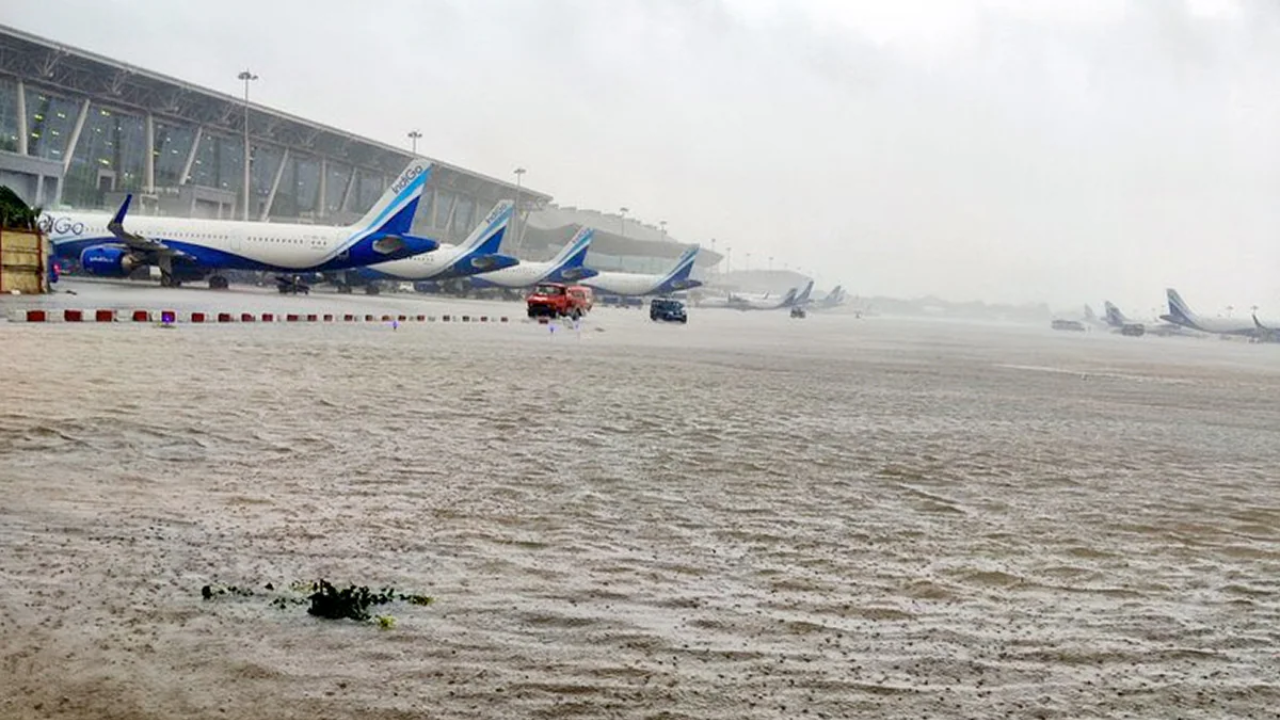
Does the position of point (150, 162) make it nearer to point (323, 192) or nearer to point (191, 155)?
point (191, 155)

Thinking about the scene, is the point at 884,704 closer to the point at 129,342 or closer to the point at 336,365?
the point at 336,365

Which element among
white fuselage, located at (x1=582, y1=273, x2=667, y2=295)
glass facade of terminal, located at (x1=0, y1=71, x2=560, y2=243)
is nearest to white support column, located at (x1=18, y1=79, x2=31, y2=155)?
glass facade of terminal, located at (x1=0, y1=71, x2=560, y2=243)

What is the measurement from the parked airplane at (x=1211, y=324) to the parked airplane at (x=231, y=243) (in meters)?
108

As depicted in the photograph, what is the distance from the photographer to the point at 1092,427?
16781 millimetres

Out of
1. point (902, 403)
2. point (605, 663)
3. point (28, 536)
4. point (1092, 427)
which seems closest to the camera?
point (605, 663)

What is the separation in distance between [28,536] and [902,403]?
15.2 metres

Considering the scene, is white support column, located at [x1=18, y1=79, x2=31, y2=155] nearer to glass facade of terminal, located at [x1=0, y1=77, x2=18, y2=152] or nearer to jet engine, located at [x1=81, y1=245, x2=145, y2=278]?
glass facade of terminal, located at [x1=0, y1=77, x2=18, y2=152]

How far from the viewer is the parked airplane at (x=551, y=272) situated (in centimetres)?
9738

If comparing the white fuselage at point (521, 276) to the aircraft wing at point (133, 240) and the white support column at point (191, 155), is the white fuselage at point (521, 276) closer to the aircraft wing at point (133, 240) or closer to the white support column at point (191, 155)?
the white support column at point (191, 155)

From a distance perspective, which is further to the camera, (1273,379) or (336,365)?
(1273,379)

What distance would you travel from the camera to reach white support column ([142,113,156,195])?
93375mm

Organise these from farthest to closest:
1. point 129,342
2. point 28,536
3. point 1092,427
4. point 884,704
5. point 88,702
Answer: point 129,342, point 1092,427, point 28,536, point 884,704, point 88,702

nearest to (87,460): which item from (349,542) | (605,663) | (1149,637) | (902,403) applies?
(349,542)

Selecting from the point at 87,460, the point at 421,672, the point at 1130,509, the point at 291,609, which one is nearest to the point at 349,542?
the point at 291,609
